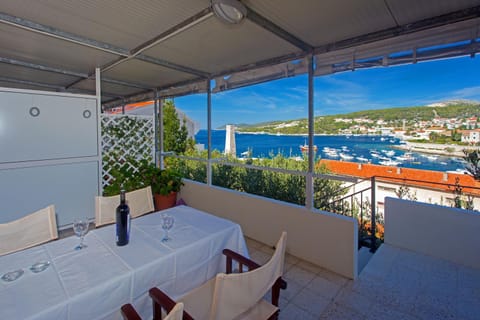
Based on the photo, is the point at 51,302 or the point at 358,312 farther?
the point at 358,312

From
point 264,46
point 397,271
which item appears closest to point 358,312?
point 397,271

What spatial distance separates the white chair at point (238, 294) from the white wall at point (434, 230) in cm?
239

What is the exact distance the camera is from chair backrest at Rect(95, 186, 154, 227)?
6.98ft

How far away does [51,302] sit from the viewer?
103 centimetres

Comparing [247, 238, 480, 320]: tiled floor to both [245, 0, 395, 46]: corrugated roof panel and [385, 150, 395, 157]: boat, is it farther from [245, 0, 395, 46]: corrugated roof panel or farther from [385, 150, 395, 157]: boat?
[245, 0, 395, 46]: corrugated roof panel

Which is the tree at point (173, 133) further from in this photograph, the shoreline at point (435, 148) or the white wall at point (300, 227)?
the shoreline at point (435, 148)

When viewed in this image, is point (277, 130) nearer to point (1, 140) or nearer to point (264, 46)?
point (264, 46)

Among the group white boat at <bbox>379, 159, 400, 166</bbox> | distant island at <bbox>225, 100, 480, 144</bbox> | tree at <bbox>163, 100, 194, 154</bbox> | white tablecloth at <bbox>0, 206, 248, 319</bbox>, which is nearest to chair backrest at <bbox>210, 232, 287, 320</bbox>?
white tablecloth at <bbox>0, 206, 248, 319</bbox>

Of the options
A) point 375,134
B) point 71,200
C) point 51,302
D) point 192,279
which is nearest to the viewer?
point 51,302

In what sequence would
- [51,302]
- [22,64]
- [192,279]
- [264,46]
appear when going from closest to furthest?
[51,302] < [192,279] < [264,46] < [22,64]

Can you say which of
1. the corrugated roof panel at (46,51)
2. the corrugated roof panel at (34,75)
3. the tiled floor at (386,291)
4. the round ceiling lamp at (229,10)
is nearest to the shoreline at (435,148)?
the tiled floor at (386,291)

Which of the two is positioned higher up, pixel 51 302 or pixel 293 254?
pixel 51 302

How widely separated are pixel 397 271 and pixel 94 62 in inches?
171

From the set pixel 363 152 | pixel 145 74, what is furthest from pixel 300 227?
pixel 145 74
